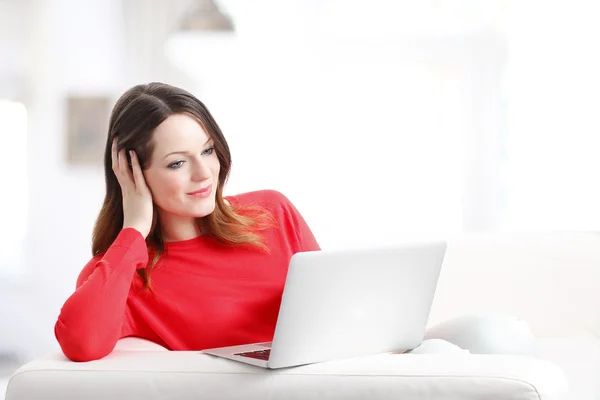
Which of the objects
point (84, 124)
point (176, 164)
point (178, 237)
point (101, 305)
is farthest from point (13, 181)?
point (101, 305)

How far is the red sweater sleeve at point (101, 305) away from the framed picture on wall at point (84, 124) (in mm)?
2305

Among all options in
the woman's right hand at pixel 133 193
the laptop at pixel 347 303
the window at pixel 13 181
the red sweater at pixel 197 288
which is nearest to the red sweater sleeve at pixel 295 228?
the red sweater at pixel 197 288

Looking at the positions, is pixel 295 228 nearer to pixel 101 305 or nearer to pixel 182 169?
pixel 182 169

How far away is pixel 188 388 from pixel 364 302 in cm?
33

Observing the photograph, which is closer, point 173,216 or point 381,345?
point 381,345

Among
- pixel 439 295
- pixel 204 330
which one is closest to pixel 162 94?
pixel 204 330

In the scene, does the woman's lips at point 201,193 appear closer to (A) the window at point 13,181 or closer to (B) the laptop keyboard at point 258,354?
(B) the laptop keyboard at point 258,354

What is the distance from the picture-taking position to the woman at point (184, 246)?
1698 millimetres

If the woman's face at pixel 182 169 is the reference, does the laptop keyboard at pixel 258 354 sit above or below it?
below

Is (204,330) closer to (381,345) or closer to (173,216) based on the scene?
(173,216)

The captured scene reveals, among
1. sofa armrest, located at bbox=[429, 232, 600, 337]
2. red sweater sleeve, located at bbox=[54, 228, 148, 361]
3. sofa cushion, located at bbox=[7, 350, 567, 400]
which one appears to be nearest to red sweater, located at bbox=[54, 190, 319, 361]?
red sweater sleeve, located at bbox=[54, 228, 148, 361]

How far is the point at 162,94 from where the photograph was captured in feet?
5.72

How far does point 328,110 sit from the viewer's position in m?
3.68

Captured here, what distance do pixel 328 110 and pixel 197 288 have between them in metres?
2.06
